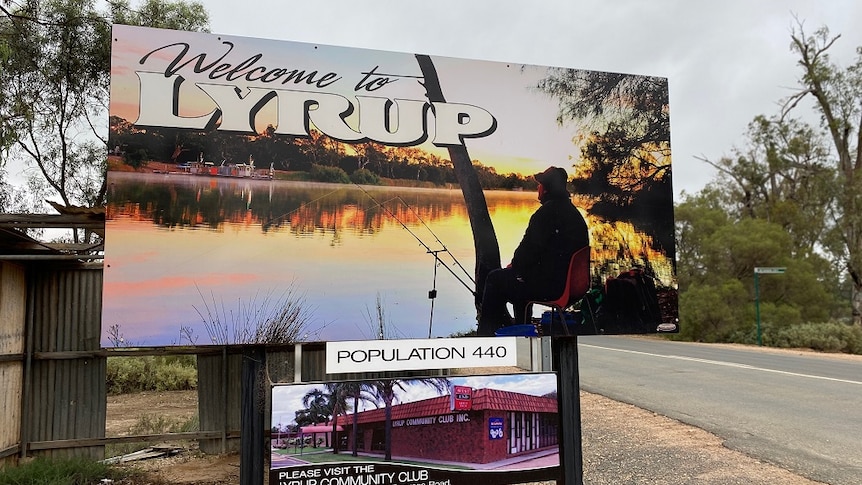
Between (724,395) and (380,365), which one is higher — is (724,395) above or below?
below

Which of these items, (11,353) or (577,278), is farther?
(11,353)

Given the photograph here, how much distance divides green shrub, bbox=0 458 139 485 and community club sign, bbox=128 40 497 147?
144 inches

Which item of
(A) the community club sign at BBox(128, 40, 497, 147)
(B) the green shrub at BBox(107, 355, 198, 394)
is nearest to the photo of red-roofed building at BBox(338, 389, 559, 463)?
(A) the community club sign at BBox(128, 40, 497, 147)

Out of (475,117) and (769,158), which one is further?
(769,158)

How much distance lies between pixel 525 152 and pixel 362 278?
1667mm

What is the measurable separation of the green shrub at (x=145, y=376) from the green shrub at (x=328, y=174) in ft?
36.8

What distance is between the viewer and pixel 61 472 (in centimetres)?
556

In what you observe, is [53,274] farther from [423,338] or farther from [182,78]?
[423,338]

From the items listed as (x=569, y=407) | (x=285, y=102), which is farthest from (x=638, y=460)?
(x=285, y=102)

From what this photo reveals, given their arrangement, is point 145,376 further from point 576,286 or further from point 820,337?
point 820,337

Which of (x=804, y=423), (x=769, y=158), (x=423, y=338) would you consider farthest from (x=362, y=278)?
(x=769, y=158)

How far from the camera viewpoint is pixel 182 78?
4109 mm

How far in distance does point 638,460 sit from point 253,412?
5009 millimetres

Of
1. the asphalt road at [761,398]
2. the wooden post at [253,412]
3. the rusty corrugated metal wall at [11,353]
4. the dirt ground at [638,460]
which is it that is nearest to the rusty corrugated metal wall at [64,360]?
the rusty corrugated metal wall at [11,353]
